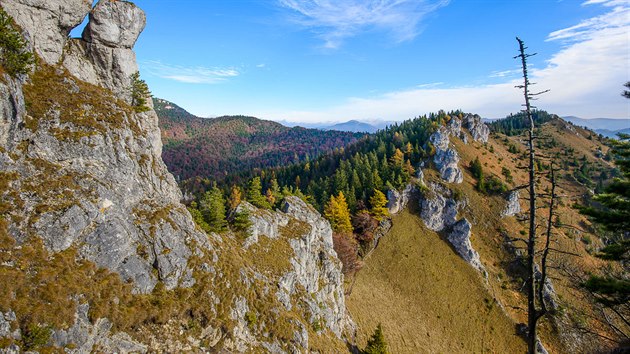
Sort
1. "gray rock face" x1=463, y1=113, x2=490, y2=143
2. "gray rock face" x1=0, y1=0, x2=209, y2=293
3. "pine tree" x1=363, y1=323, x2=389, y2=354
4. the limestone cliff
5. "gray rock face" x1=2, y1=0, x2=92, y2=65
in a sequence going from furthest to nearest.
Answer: "gray rock face" x1=463, y1=113, x2=490, y2=143, "pine tree" x1=363, y1=323, x2=389, y2=354, "gray rock face" x1=2, y1=0, x2=92, y2=65, "gray rock face" x1=0, y1=0, x2=209, y2=293, the limestone cliff

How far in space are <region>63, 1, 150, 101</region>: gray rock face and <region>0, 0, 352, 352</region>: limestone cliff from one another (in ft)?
0.41

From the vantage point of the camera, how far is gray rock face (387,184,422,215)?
79.7 meters

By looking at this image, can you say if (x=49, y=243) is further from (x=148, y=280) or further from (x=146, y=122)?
(x=146, y=122)

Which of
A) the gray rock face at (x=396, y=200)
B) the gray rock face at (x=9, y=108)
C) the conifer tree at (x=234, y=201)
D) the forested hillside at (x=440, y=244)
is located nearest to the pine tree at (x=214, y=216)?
the forested hillside at (x=440, y=244)

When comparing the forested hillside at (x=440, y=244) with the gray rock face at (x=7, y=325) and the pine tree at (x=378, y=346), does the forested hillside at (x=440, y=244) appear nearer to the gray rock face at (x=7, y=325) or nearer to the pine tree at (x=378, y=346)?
the pine tree at (x=378, y=346)

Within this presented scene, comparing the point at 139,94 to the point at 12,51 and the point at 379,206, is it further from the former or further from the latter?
the point at 379,206

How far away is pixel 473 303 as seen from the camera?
202 feet

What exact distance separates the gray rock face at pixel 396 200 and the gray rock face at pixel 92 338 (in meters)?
66.7

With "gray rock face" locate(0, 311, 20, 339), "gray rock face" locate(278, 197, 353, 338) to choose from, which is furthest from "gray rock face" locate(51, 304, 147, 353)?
"gray rock face" locate(278, 197, 353, 338)

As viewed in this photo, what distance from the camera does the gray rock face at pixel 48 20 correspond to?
94.5ft

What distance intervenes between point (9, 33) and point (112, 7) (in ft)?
50.7

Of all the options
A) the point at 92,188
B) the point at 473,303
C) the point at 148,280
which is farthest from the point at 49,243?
the point at 473,303

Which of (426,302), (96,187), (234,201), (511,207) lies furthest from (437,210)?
(96,187)

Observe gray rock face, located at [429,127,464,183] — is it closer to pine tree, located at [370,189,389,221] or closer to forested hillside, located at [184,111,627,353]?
forested hillside, located at [184,111,627,353]
